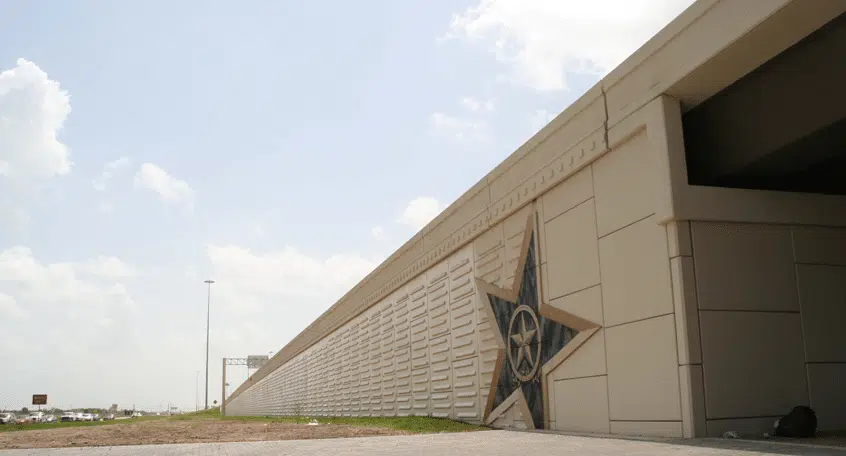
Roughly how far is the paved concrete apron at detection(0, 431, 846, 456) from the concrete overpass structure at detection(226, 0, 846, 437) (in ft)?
4.29

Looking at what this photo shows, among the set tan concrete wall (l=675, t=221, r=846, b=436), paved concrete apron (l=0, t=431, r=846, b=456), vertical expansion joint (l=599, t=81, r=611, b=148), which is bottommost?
paved concrete apron (l=0, t=431, r=846, b=456)

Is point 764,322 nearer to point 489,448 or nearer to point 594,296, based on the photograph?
point 594,296

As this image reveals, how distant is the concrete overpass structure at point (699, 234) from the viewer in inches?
404

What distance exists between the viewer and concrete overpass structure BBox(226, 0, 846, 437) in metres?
10.3

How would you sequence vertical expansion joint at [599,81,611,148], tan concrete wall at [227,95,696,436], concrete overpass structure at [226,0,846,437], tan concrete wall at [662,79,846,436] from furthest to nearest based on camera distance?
vertical expansion joint at [599,81,611,148] → tan concrete wall at [227,95,696,436] → tan concrete wall at [662,79,846,436] → concrete overpass structure at [226,0,846,437]

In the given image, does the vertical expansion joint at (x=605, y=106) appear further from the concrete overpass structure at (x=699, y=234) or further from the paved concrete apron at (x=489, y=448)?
the paved concrete apron at (x=489, y=448)

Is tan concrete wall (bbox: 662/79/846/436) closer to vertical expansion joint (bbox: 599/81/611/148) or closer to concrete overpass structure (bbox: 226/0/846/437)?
concrete overpass structure (bbox: 226/0/846/437)

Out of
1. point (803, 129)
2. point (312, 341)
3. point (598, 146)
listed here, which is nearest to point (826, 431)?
point (803, 129)

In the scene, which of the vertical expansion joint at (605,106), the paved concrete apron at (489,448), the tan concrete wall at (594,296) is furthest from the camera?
the vertical expansion joint at (605,106)

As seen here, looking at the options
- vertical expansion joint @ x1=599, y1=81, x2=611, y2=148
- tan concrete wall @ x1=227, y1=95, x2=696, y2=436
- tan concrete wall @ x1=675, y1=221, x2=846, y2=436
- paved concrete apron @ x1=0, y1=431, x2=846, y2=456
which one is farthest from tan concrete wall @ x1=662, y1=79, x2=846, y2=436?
vertical expansion joint @ x1=599, y1=81, x2=611, y2=148

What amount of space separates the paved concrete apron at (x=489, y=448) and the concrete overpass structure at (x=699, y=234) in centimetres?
131

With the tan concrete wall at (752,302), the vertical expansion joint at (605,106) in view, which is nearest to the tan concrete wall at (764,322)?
the tan concrete wall at (752,302)

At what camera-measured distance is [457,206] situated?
67.1 ft

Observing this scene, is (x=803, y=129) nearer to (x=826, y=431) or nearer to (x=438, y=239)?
(x=826, y=431)
